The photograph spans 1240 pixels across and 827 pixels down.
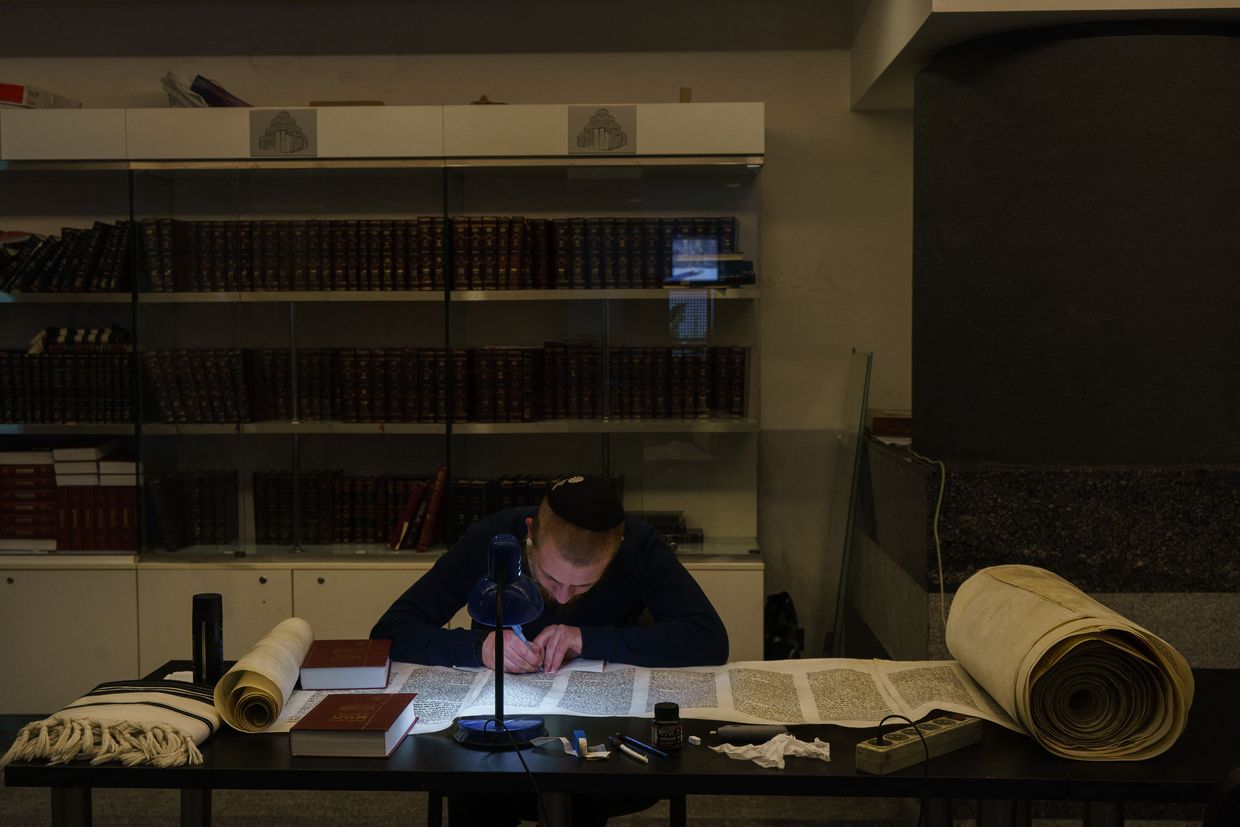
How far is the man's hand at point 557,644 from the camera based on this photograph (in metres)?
2.43

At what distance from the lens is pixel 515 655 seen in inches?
94.5

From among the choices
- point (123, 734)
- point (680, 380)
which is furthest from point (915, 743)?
point (680, 380)

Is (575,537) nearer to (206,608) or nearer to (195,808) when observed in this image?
(206,608)

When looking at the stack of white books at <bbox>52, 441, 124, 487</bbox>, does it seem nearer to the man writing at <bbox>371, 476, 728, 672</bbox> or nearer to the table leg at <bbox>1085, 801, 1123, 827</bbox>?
the man writing at <bbox>371, 476, 728, 672</bbox>

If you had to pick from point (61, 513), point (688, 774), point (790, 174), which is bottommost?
point (688, 774)

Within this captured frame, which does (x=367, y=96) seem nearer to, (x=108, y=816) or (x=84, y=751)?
(x=108, y=816)

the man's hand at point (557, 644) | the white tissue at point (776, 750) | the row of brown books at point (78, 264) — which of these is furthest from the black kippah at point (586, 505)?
the row of brown books at point (78, 264)

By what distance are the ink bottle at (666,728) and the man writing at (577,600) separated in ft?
1.54

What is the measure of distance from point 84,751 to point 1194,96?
3.31 meters

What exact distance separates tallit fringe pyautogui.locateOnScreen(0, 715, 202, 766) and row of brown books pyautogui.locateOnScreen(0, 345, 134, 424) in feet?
8.76

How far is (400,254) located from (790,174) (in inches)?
65.7

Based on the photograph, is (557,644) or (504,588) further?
(557,644)

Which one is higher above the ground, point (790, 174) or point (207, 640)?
point (790, 174)

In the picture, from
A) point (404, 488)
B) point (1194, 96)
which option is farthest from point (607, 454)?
point (1194, 96)
